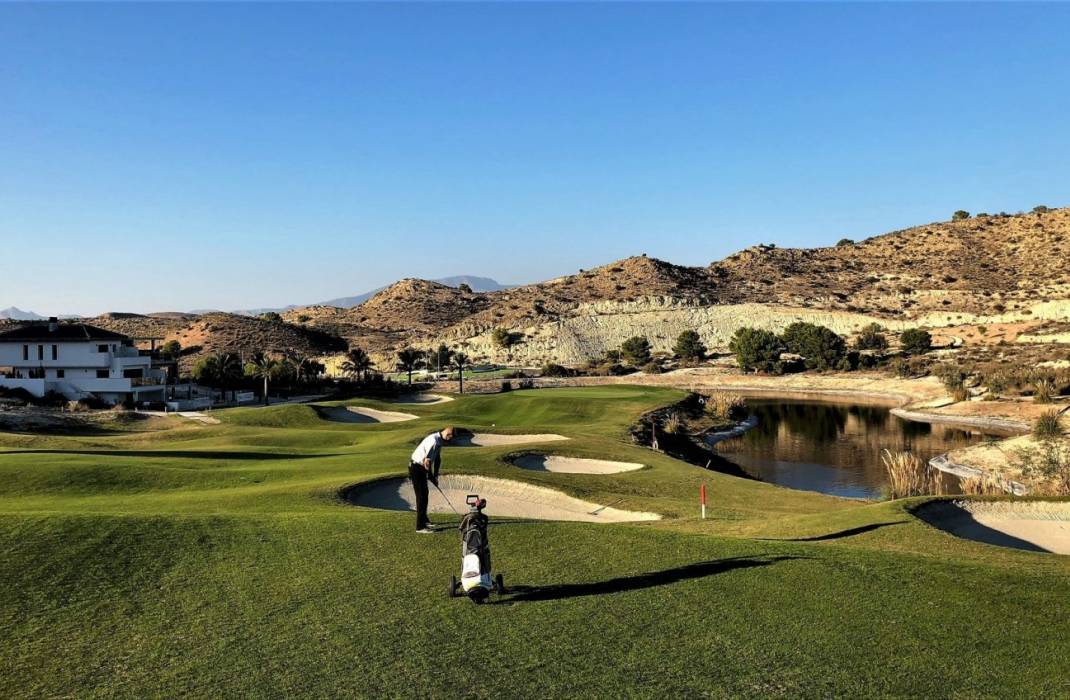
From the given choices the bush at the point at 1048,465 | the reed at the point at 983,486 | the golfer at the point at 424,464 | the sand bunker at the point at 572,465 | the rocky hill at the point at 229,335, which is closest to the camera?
the golfer at the point at 424,464

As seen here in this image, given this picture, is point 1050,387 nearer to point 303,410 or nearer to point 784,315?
point 303,410

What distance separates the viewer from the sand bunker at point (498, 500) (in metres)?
18.5

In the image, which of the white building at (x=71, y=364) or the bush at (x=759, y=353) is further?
the bush at (x=759, y=353)

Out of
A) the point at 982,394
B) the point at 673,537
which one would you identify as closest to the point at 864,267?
the point at 982,394

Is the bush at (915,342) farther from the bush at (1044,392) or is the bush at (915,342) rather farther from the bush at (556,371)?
the bush at (556,371)

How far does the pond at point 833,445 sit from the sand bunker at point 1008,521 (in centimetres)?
1354

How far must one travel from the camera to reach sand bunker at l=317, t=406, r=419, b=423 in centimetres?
5041

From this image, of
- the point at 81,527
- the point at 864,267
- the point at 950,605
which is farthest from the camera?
the point at 864,267

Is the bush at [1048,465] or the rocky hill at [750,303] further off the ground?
A: the rocky hill at [750,303]

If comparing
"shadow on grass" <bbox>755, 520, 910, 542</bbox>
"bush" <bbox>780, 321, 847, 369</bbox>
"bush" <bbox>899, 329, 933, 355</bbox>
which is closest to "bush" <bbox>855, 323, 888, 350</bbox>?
"bush" <bbox>899, 329, 933, 355</bbox>

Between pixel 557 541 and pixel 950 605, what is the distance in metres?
5.53

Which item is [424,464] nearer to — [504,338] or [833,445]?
[833,445]

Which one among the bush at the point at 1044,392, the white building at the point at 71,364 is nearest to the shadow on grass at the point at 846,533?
the bush at the point at 1044,392

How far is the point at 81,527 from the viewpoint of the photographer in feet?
39.3
